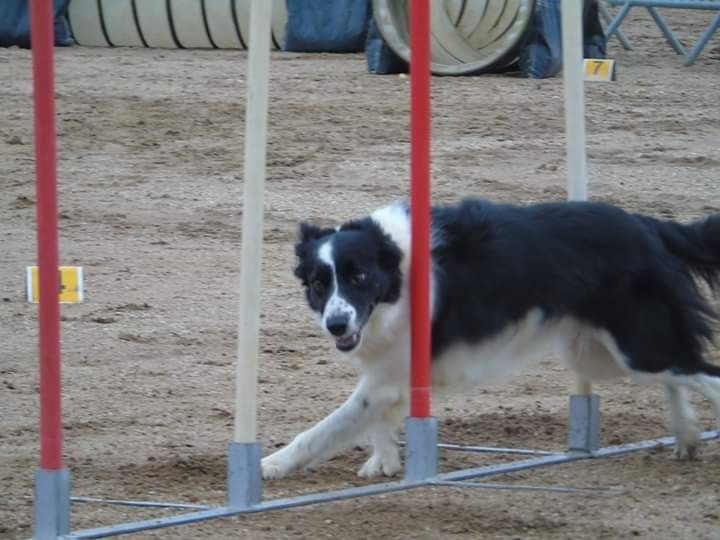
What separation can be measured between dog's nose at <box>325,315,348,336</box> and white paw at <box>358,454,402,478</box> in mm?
817

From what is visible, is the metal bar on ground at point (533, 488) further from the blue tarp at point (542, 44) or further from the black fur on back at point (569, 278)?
the blue tarp at point (542, 44)

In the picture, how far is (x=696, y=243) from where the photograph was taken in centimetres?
571

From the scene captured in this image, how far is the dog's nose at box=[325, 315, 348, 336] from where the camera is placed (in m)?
4.97

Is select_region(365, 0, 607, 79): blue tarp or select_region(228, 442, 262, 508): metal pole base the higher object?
select_region(365, 0, 607, 79): blue tarp

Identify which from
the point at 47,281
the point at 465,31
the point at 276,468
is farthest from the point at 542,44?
the point at 47,281

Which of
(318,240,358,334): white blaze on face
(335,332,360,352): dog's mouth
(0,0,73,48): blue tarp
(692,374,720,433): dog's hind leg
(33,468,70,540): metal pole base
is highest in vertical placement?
(0,0,73,48): blue tarp

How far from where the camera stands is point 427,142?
4953 millimetres

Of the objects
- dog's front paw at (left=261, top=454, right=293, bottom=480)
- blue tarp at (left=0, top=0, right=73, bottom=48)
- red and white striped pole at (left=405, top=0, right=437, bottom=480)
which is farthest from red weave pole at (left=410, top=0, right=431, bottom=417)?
blue tarp at (left=0, top=0, right=73, bottom=48)

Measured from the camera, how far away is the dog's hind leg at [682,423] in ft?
18.5

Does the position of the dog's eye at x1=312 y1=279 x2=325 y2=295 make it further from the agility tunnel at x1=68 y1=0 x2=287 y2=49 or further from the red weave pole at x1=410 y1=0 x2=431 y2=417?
the agility tunnel at x1=68 y1=0 x2=287 y2=49

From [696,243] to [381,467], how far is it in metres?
1.51

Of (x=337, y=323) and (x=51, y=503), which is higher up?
(x=337, y=323)

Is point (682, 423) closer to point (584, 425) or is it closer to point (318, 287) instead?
point (584, 425)

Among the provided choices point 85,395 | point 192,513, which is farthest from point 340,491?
point 85,395
